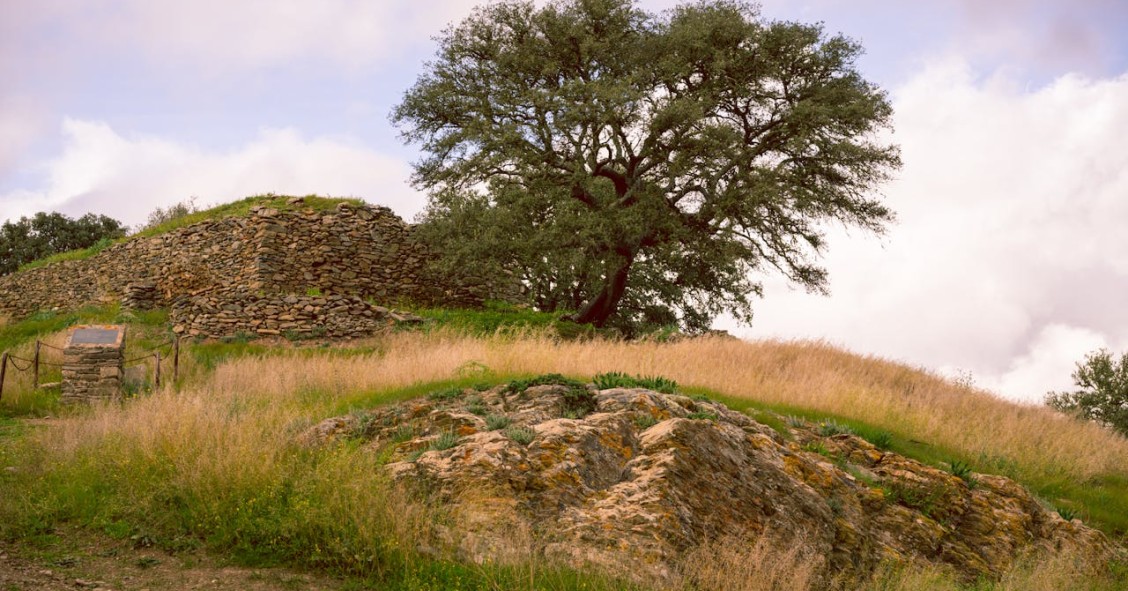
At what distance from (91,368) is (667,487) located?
13880mm

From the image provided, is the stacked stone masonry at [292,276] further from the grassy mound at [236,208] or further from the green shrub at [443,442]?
the green shrub at [443,442]

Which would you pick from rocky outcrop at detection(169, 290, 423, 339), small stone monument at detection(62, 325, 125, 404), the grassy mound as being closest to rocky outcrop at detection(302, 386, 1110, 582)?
small stone monument at detection(62, 325, 125, 404)

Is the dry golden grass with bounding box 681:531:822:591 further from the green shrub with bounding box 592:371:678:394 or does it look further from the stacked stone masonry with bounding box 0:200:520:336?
the stacked stone masonry with bounding box 0:200:520:336

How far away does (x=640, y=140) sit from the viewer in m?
25.7

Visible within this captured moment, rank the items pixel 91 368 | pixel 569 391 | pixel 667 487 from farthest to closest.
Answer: pixel 91 368 → pixel 569 391 → pixel 667 487

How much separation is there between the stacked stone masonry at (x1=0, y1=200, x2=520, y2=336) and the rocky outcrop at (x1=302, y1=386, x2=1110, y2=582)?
15303 millimetres

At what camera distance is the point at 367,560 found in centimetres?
794

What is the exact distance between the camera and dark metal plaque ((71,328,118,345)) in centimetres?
1734

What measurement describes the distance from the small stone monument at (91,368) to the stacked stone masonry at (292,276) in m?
7.72

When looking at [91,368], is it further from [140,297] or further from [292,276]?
[140,297]

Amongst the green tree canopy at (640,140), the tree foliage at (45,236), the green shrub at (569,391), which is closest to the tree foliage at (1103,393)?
the green tree canopy at (640,140)

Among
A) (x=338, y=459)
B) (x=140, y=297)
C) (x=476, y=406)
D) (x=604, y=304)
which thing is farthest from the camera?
(x=140, y=297)

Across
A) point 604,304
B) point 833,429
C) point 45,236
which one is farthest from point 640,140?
point 45,236

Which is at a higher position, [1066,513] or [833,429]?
[833,429]
